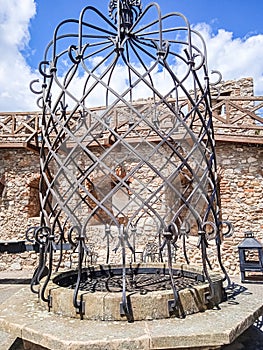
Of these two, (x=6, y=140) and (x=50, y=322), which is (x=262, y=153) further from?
(x=6, y=140)

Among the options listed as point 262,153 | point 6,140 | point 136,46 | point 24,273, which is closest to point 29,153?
point 6,140

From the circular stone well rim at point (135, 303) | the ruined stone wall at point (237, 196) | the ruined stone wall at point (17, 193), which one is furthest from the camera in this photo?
the ruined stone wall at point (17, 193)

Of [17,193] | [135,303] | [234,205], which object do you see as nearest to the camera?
[135,303]

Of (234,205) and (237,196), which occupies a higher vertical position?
(237,196)

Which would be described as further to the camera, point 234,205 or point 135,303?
point 234,205

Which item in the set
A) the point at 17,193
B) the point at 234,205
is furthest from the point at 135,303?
the point at 17,193

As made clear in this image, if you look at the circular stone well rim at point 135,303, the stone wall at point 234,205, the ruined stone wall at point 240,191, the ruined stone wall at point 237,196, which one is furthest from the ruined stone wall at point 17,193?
the circular stone well rim at point 135,303

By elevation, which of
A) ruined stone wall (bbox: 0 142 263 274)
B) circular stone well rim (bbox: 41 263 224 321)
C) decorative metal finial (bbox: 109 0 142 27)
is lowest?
circular stone well rim (bbox: 41 263 224 321)

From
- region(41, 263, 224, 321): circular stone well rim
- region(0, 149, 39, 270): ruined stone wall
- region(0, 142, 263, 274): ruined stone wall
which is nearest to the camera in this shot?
region(41, 263, 224, 321): circular stone well rim

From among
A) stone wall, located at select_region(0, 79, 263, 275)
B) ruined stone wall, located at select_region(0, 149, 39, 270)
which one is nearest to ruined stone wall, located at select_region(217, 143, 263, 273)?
stone wall, located at select_region(0, 79, 263, 275)

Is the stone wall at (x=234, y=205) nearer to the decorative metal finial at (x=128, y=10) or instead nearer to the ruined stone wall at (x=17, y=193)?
the ruined stone wall at (x=17, y=193)

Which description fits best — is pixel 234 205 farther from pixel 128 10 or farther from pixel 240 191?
pixel 128 10

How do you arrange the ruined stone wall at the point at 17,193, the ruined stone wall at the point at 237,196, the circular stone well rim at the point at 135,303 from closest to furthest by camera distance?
1. the circular stone well rim at the point at 135,303
2. the ruined stone wall at the point at 237,196
3. the ruined stone wall at the point at 17,193

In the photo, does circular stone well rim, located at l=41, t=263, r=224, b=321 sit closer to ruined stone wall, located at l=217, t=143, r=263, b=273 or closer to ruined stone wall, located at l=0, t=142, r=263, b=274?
ruined stone wall, located at l=0, t=142, r=263, b=274
